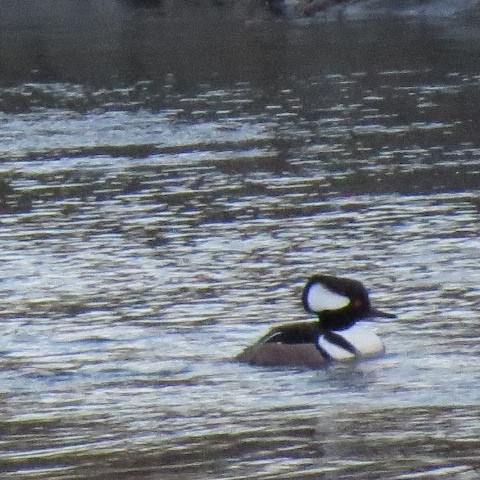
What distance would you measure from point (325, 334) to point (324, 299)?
0.86 ft

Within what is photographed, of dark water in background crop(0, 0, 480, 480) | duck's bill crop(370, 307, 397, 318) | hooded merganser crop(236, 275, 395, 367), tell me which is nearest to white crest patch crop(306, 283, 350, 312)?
hooded merganser crop(236, 275, 395, 367)

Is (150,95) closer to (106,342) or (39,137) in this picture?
(39,137)

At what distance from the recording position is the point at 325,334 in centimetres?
1247

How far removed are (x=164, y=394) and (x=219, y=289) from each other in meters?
3.49

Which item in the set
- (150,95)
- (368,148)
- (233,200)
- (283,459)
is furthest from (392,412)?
(150,95)

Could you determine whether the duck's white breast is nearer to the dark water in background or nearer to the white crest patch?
the dark water in background

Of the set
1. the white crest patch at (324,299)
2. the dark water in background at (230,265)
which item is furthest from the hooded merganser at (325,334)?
the dark water in background at (230,265)

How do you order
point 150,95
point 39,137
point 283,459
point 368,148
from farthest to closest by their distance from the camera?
point 150,95 < point 39,137 < point 368,148 < point 283,459

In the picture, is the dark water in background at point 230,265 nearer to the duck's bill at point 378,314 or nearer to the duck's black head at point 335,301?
the duck's bill at point 378,314

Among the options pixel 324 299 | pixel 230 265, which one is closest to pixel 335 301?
pixel 324 299

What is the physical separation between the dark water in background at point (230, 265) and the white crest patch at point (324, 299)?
0.52 metres

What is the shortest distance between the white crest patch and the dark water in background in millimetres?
524

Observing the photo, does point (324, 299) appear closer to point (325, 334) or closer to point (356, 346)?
point (325, 334)

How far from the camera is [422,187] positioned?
20234 mm
